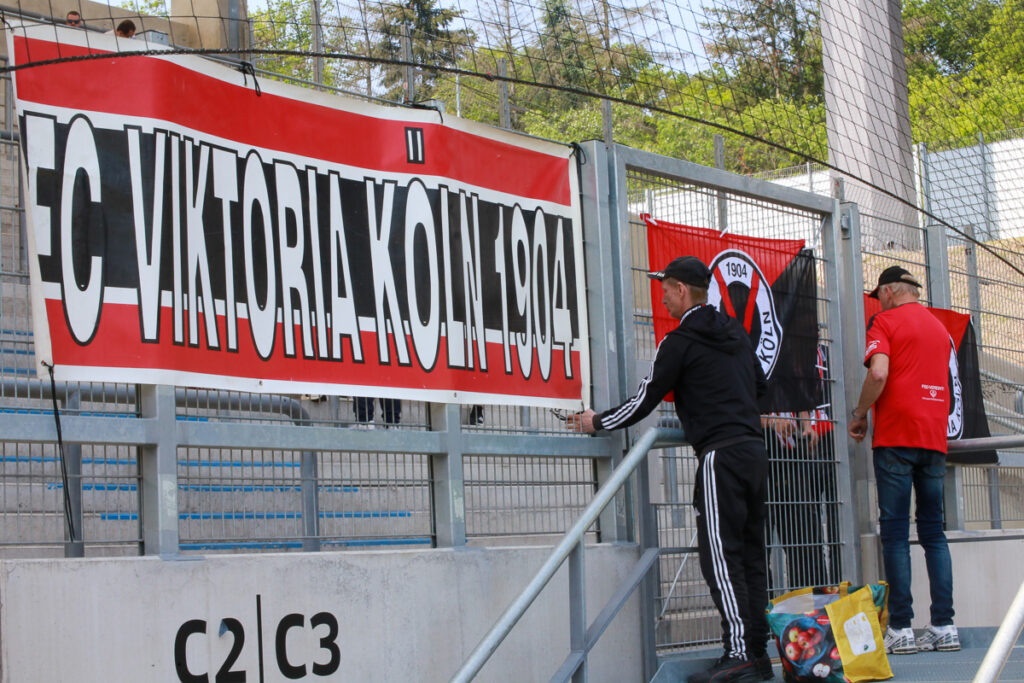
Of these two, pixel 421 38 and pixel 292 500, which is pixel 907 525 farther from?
pixel 421 38

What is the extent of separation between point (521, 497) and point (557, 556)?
3.65 ft

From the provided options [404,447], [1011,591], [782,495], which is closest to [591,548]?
[404,447]

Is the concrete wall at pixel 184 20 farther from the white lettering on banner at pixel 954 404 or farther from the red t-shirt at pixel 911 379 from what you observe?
the white lettering on banner at pixel 954 404

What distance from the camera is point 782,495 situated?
687 cm

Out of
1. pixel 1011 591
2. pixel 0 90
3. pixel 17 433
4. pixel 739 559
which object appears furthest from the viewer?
Result: pixel 1011 591

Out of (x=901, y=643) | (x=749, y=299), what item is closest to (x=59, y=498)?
(x=749, y=299)

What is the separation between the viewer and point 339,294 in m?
5.13

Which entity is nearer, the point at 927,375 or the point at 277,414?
the point at 277,414

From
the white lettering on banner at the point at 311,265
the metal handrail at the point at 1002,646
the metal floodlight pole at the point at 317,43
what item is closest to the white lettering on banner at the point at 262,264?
the white lettering on banner at the point at 311,265

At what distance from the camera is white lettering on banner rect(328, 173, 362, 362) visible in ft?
16.7

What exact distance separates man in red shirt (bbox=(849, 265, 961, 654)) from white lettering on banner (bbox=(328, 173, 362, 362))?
10.3 feet

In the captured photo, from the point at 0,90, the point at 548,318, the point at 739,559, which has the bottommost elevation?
the point at 739,559

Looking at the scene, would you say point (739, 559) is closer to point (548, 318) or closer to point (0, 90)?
point (548, 318)

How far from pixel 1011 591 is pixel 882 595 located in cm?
359
